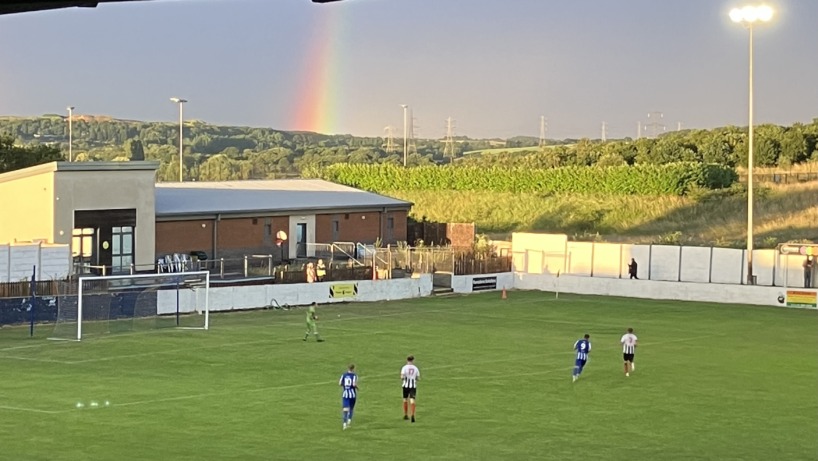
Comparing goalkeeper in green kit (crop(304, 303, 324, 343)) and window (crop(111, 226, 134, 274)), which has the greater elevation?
window (crop(111, 226, 134, 274))

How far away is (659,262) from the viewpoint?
2539 inches

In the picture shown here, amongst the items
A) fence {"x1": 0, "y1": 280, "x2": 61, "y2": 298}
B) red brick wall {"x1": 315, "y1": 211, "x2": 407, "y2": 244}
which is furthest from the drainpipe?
fence {"x1": 0, "y1": 280, "x2": 61, "y2": 298}

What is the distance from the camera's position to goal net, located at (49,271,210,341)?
45594 millimetres

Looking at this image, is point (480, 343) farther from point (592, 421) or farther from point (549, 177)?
point (549, 177)

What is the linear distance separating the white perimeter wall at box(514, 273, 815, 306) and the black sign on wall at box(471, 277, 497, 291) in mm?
1643

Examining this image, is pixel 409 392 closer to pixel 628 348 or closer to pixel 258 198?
pixel 628 348

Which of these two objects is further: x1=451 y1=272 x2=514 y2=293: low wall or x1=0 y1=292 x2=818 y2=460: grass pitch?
Result: x1=451 y1=272 x2=514 y2=293: low wall

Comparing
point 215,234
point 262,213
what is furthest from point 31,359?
point 262,213

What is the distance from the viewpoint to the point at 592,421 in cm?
2839

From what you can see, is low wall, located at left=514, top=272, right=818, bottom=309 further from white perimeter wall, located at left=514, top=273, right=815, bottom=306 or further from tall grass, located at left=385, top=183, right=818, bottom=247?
tall grass, located at left=385, top=183, right=818, bottom=247

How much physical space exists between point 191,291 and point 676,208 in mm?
57729

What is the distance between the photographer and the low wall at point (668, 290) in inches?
2290

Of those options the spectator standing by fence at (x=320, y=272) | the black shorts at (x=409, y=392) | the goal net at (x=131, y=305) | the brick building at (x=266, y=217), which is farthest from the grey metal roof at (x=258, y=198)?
the black shorts at (x=409, y=392)

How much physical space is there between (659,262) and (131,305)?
1106 inches
